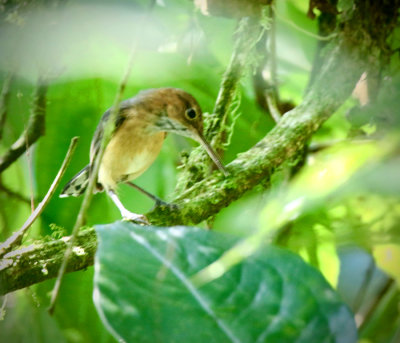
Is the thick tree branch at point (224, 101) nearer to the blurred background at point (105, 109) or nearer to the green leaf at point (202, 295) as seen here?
the blurred background at point (105, 109)

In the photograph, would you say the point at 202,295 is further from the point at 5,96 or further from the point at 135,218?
the point at 5,96

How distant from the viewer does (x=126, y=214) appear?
53 centimetres

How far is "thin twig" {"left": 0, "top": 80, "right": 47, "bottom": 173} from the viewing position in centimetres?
54

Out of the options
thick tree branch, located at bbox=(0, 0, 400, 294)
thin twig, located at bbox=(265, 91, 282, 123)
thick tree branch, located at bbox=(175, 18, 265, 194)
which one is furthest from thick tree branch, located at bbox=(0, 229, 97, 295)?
thin twig, located at bbox=(265, 91, 282, 123)

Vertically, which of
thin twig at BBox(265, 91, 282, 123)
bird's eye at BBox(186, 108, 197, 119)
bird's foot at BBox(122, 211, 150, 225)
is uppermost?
bird's eye at BBox(186, 108, 197, 119)

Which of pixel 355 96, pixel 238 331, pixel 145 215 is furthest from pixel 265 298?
pixel 355 96

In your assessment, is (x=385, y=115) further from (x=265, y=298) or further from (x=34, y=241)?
(x=34, y=241)

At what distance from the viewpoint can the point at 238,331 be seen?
0.40 meters

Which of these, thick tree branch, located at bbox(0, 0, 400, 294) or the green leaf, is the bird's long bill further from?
the green leaf

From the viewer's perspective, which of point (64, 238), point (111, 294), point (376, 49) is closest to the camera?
point (111, 294)

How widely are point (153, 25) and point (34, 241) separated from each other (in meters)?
0.25

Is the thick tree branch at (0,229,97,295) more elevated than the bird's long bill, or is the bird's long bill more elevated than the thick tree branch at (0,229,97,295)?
the bird's long bill

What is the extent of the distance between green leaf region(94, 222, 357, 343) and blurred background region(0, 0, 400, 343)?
2.0 inches

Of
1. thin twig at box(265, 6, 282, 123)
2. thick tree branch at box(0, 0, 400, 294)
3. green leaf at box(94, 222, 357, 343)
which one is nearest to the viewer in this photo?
green leaf at box(94, 222, 357, 343)
